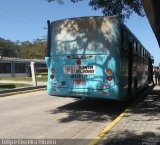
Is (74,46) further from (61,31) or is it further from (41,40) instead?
(41,40)

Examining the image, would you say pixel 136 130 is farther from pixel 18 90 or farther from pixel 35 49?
pixel 35 49

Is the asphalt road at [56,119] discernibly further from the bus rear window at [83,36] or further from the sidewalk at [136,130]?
the bus rear window at [83,36]

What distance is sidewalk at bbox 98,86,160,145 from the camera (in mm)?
8261

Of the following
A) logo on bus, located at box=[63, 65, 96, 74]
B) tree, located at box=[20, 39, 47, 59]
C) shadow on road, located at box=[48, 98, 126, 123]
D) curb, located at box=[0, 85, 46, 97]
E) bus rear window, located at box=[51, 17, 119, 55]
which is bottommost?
shadow on road, located at box=[48, 98, 126, 123]

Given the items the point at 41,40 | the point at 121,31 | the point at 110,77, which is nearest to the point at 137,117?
the point at 110,77

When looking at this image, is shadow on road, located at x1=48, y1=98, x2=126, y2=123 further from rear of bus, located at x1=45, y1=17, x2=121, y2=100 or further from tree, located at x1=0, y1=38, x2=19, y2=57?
tree, located at x1=0, y1=38, x2=19, y2=57

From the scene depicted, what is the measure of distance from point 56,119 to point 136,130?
11.4 ft

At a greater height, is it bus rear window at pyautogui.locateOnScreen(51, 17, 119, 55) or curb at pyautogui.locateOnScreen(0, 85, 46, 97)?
bus rear window at pyautogui.locateOnScreen(51, 17, 119, 55)

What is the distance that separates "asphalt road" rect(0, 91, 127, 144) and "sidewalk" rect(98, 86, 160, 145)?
0.71 m

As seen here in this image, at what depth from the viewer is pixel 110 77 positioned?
44.4ft

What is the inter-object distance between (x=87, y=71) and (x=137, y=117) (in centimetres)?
302

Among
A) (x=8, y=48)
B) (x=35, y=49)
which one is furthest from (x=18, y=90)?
(x=8, y=48)

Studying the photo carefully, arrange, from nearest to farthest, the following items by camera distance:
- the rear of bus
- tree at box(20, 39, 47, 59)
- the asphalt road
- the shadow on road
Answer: the asphalt road → the shadow on road → the rear of bus → tree at box(20, 39, 47, 59)

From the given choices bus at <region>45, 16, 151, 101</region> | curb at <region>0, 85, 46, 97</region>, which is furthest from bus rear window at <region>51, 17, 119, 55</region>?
curb at <region>0, 85, 46, 97</region>
